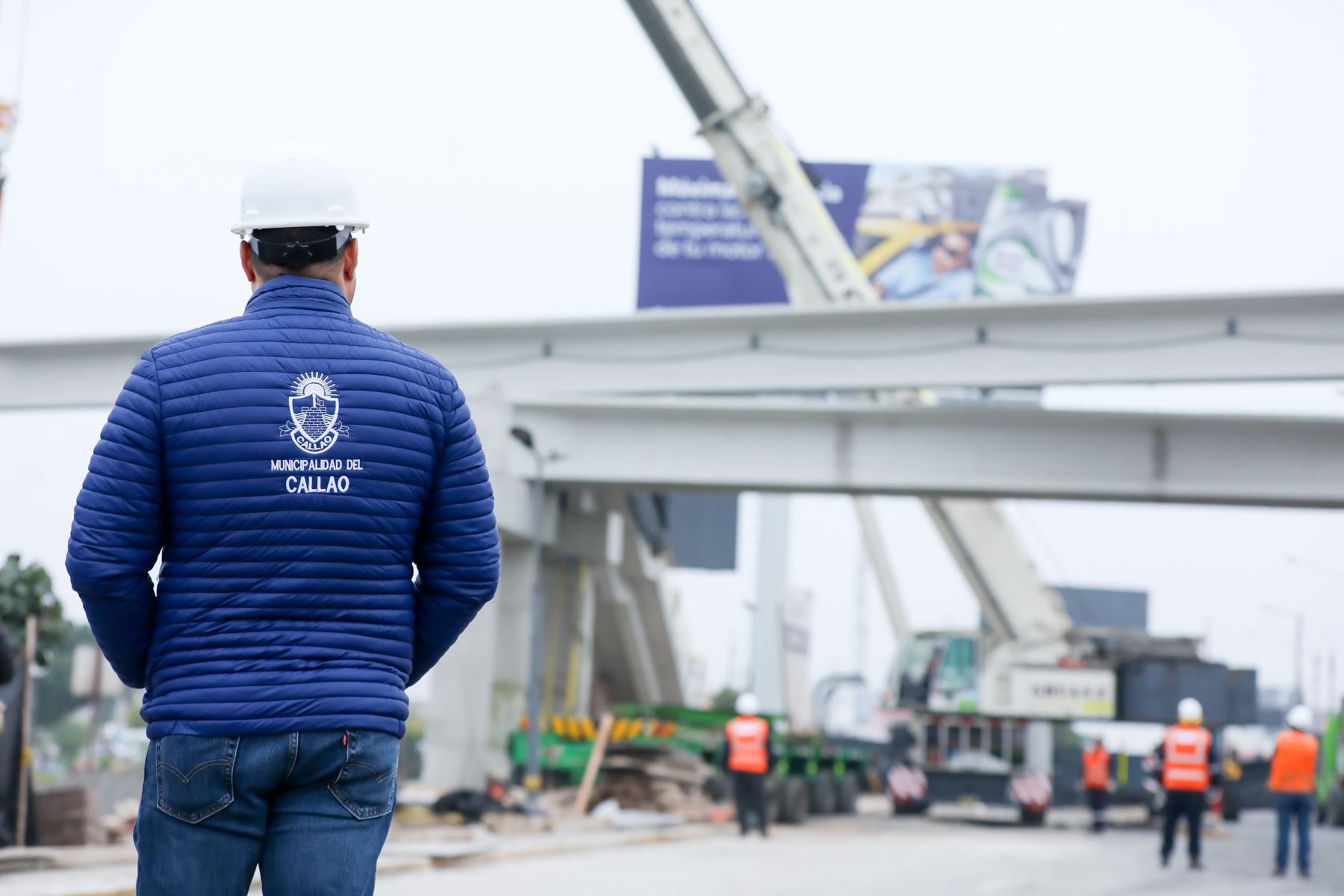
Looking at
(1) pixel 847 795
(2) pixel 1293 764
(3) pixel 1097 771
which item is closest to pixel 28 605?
(2) pixel 1293 764

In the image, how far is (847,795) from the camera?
3312 cm

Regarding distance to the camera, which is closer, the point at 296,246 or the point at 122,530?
the point at 122,530

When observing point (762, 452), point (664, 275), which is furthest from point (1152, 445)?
point (664, 275)

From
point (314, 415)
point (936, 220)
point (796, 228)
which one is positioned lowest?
point (314, 415)

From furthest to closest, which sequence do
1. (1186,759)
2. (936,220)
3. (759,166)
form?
(936,220)
(759,166)
(1186,759)

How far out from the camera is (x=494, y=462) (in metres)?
29.2

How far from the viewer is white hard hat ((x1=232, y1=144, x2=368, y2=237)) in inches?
145

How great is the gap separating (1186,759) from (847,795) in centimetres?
1340

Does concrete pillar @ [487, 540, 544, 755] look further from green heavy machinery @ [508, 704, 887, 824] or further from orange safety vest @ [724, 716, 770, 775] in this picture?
orange safety vest @ [724, 716, 770, 775]

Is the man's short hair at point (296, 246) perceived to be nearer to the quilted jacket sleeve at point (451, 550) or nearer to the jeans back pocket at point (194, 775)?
the quilted jacket sleeve at point (451, 550)

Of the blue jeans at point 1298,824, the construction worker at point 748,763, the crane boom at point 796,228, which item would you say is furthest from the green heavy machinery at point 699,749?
the blue jeans at point 1298,824

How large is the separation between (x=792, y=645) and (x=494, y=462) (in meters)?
46.6

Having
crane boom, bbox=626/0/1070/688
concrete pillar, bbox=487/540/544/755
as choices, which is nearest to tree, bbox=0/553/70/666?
concrete pillar, bbox=487/540/544/755

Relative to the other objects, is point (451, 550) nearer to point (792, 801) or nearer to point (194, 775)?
point (194, 775)
